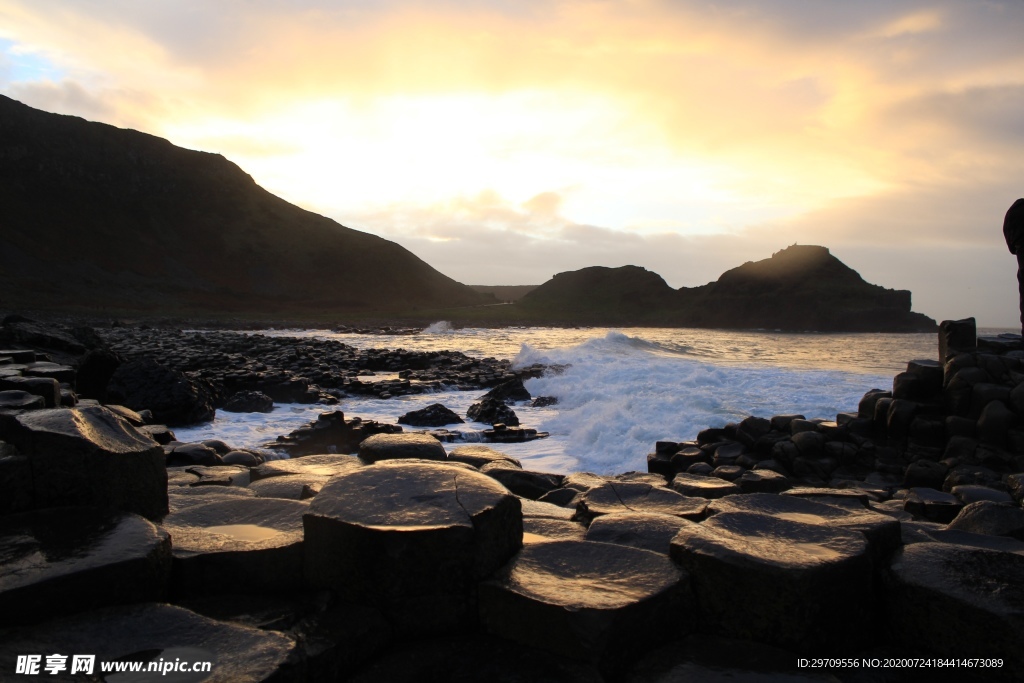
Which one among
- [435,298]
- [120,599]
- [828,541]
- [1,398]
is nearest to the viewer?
[120,599]

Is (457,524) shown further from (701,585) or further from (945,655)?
(945,655)

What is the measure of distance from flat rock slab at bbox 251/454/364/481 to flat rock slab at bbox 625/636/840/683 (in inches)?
113

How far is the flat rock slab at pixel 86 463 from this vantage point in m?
3.15

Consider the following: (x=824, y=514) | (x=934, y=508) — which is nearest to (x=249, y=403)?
(x=934, y=508)

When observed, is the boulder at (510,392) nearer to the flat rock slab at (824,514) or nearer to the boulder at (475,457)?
the boulder at (475,457)

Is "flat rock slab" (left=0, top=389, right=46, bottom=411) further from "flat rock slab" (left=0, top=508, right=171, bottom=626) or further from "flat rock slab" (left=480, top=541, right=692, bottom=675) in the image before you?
"flat rock slab" (left=480, top=541, right=692, bottom=675)

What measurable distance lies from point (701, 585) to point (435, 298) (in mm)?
113022

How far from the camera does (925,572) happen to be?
119 inches

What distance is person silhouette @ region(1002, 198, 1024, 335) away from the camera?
34.6 ft

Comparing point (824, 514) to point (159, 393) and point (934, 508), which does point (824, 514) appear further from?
point (159, 393)

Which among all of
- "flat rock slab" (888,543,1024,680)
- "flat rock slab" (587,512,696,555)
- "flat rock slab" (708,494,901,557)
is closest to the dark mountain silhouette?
"flat rock slab" (587,512,696,555)

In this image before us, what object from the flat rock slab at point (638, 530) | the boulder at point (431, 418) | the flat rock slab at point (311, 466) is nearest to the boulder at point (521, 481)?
the flat rock slab at point (311, 466)

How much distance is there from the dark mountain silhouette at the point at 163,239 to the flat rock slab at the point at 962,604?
247 feet

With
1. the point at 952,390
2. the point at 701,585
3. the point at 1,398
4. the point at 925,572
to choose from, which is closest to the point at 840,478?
the point at 952,390
